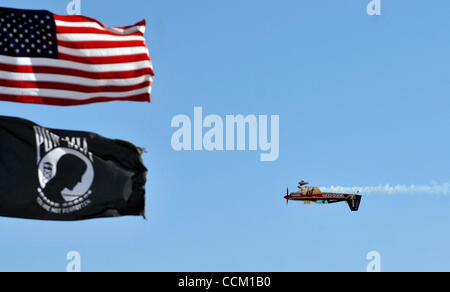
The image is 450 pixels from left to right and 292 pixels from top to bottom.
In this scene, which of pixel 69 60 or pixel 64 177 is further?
pixel 69 60

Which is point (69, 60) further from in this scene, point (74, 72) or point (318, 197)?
point (318, 197)

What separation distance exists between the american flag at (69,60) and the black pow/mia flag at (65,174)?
1.43m

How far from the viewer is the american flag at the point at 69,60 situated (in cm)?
2897

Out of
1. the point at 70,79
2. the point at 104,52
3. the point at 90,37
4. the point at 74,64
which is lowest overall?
the point at 70,79

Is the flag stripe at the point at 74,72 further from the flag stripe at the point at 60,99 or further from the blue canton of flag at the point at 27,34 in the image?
the flag stripe at the point at 60,99

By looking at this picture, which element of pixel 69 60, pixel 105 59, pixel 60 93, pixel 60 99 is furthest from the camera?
pixel 105 59

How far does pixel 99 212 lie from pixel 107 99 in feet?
14.6

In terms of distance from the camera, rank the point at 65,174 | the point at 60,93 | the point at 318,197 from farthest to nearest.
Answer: the point at 318,197, the point at 65,174, the point at 60,93

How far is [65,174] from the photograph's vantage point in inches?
1193

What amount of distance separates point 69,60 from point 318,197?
116m

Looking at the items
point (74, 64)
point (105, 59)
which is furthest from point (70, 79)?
point (105, 59)

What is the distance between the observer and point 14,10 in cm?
2922

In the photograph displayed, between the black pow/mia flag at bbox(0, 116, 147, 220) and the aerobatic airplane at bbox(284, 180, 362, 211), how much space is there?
11054 centimetres
